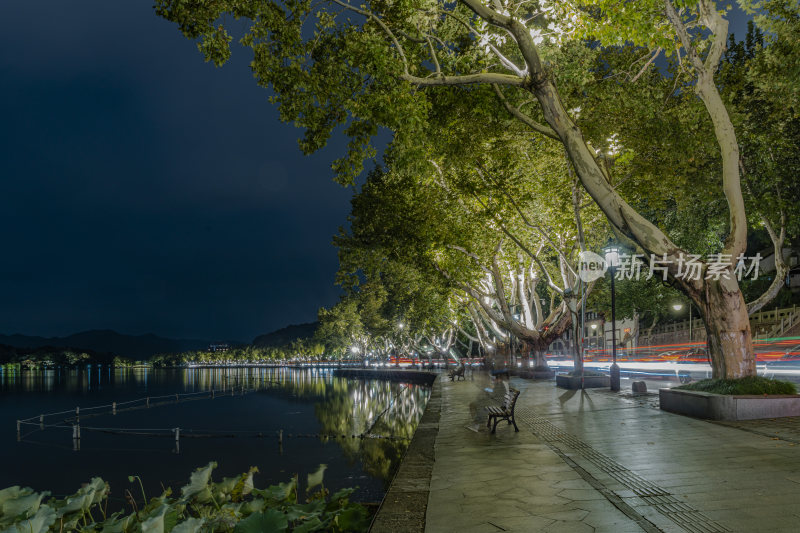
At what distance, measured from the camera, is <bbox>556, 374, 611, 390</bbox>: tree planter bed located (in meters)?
20.2

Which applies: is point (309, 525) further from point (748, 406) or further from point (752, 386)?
point (752, 386)

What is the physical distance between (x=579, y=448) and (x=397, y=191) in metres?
19.0

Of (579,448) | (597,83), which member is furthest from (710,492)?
(597,83)

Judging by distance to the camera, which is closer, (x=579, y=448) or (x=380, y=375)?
(x=579, y=448)

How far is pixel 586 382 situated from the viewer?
20.3 m

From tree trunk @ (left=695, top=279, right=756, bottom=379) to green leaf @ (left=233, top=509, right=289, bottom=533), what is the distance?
941 centimetres

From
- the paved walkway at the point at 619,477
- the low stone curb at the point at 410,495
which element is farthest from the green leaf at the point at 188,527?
the paved walkway at the point at 619,477

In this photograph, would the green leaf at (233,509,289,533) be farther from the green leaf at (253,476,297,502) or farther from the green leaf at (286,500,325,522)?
the green leaf at (253,476,297,502)

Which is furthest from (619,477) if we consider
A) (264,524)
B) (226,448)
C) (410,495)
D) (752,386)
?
(226,448)

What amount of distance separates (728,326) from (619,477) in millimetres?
5694

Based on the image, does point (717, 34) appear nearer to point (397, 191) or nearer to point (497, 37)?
point (497, 37)

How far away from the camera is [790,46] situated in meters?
16.6

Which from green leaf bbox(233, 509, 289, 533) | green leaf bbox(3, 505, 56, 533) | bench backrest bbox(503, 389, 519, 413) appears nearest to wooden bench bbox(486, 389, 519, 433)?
bench backrest bbox(503, 389, 519, 413)

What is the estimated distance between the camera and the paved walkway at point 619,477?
481 centimetres
